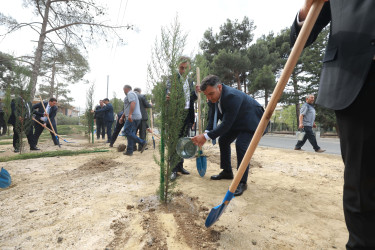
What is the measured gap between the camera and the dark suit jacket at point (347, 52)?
0.92 meters

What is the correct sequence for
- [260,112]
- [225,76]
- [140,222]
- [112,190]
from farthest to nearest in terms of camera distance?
[225,76] → [260,112] → [112,190] → [140,222]

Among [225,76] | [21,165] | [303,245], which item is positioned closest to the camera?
[303,245]

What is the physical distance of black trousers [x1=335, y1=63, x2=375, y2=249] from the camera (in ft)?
2.99

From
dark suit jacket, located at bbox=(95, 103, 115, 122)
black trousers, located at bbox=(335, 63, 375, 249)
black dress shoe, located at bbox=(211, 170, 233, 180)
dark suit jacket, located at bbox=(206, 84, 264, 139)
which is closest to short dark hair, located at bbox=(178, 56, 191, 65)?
dark suit jacket, located at bbox=(206, 84, 264, 139)

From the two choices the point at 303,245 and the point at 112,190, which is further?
the point at 112,190

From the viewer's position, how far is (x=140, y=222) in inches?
77.9

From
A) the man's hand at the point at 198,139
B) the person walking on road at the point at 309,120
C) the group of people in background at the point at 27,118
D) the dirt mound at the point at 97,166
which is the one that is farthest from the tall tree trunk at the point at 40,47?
the person walking on road at the point at 309,120

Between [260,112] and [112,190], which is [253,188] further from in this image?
[112,190]

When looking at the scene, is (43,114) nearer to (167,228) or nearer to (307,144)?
(167,228)

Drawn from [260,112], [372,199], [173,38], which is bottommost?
[372,199]

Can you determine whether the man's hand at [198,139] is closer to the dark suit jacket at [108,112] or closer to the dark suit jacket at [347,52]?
the dark suit jacket at [347,52]

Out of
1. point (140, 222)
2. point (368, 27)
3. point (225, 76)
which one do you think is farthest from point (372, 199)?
point (225, 76)

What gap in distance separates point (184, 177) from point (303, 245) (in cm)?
216

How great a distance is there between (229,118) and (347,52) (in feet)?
6.34
